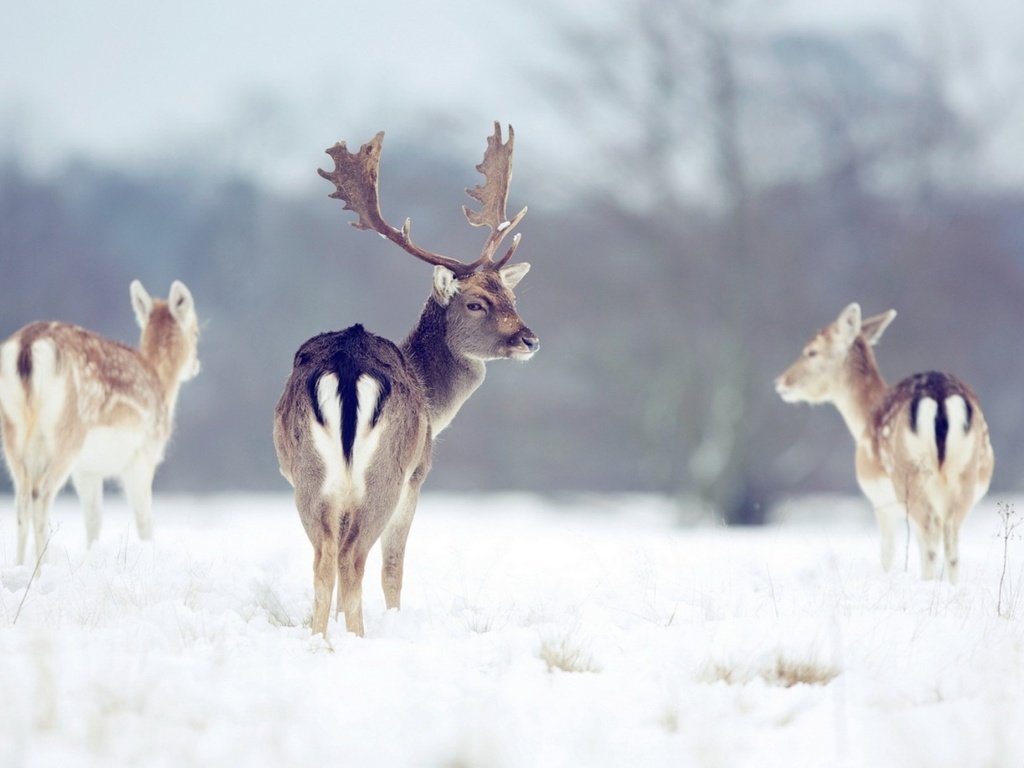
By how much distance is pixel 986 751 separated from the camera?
3.43m

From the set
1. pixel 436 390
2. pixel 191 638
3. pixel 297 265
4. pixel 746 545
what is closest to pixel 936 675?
pixel 191 638

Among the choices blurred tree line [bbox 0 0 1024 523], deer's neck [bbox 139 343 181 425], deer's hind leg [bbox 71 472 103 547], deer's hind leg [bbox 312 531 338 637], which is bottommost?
deer's hind leg [bbox 312 531 338 637]

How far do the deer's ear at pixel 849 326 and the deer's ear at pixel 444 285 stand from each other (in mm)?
4161

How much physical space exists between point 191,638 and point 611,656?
1.49m

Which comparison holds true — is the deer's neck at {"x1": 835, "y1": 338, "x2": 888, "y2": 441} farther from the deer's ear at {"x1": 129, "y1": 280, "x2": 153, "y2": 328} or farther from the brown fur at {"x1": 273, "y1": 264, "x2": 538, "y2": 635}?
the deer's ear at {"x1": 129, "y1": 280, "x2": 153, "y2": 328}

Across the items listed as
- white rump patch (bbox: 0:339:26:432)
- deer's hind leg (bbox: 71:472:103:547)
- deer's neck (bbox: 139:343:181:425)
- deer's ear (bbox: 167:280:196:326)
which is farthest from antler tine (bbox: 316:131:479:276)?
deer's ear (bbox: 167:280:196:326)

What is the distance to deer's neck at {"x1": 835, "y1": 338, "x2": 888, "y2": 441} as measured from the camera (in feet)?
31.1

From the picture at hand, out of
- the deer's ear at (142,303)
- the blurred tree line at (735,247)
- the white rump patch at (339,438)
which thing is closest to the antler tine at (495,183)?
the white rump patch at (339,438)

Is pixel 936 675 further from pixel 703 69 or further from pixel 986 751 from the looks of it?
pixel 703 69

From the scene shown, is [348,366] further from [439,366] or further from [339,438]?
[439,366]

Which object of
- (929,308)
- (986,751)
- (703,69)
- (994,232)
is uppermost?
(703,69)

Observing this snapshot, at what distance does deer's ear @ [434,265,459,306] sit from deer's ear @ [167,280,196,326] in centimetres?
373

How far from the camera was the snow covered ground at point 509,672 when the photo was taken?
3414 mm

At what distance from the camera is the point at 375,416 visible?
505 centimetres
